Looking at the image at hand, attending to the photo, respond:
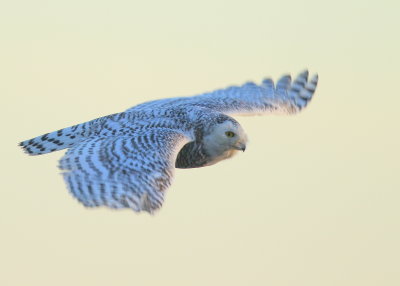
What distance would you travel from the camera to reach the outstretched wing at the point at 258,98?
18328 mm

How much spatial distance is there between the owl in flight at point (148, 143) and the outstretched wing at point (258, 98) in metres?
0.02

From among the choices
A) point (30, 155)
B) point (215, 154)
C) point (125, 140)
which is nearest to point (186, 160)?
point (215, 154)

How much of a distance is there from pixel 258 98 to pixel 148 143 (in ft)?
17.1

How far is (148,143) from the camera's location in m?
15.1

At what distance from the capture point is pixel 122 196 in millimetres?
13781

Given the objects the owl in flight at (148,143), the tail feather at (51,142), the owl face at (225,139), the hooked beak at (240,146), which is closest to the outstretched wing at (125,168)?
the owl in flight at (148,143)

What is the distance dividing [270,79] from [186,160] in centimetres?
500

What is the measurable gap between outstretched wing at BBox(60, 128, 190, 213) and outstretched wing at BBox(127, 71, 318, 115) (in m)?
2.37

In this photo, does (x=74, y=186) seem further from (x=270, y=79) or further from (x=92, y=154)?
(x=270, y=79)

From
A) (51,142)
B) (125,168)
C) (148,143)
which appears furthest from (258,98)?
(125,168)

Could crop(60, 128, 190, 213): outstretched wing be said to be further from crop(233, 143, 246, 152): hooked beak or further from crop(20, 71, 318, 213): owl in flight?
crop(233, 143, 246, 152): hooked beak

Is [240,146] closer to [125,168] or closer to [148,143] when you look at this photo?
[148,143]

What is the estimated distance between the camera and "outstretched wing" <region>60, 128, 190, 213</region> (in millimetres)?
13789

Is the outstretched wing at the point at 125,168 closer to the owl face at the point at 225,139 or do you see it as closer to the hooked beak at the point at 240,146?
the owl face at the point at 225,139
